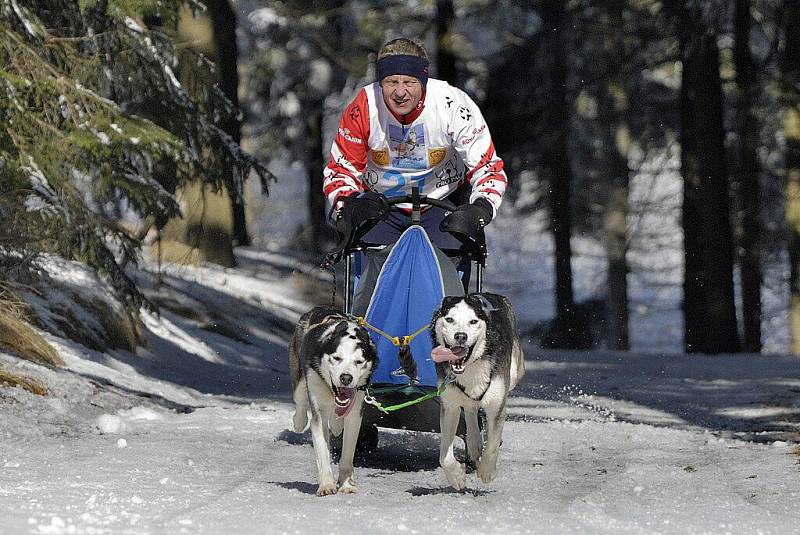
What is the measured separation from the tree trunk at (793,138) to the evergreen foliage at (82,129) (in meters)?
10.6

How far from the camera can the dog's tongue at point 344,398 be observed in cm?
594

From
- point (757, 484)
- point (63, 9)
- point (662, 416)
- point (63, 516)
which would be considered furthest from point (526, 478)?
point (63, 9)

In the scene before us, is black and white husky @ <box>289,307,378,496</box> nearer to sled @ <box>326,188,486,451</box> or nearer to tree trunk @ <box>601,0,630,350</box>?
sled @ <box>326,188,486,451</box>

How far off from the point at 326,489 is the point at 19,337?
443 centimetres

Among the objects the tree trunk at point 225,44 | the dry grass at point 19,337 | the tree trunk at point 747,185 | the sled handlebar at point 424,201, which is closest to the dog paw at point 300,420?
the sled handlebar at point 424,201

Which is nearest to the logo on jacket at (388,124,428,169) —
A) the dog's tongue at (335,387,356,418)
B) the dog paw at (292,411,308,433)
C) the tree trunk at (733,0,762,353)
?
the dog paw at (292,411,308,433)

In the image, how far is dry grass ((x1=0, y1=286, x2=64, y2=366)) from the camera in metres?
9.43

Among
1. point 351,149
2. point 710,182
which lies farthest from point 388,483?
point 710,182

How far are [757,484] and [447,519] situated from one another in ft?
6.75

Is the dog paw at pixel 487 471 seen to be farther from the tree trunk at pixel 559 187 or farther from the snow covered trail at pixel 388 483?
the tree trunk at pixel 559 187

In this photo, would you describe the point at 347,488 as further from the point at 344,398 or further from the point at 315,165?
the point at 315,165

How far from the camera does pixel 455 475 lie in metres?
6.06

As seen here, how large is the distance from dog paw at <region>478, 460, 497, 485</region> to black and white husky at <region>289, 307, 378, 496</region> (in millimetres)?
644

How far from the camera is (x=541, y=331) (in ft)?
87.7
